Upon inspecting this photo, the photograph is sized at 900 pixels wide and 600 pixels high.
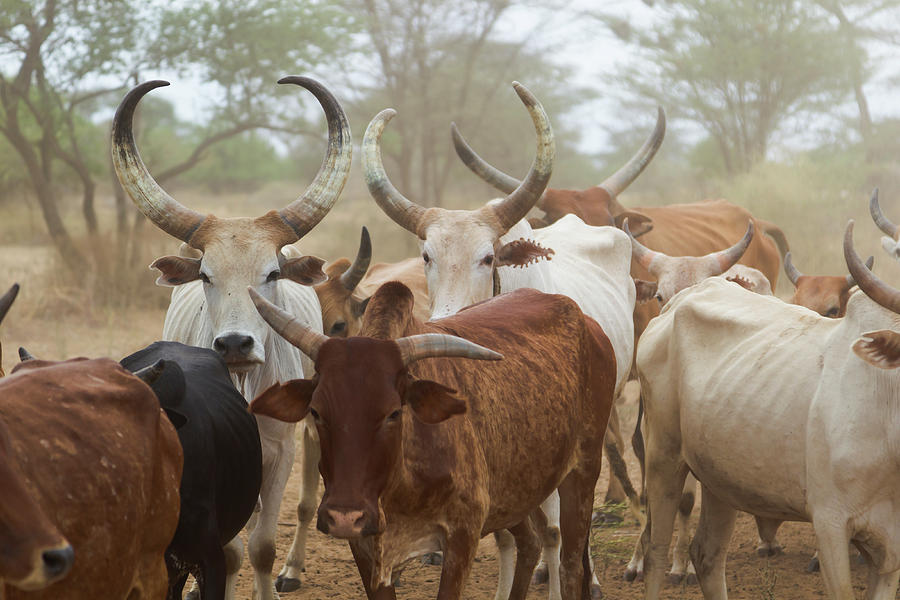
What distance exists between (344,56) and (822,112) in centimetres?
949

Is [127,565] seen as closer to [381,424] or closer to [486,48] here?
[381,424]

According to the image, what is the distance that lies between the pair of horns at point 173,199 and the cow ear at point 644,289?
110 inches

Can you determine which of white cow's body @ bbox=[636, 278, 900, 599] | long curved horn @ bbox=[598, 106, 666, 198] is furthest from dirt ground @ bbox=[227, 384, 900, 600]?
long curved horn @ bbox=[598, 106, 666, 198]

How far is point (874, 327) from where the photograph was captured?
4.46 metres

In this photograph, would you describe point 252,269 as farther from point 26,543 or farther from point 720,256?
point 720,256

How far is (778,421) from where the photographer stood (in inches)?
183

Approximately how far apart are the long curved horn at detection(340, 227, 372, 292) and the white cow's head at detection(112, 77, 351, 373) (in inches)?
25.9

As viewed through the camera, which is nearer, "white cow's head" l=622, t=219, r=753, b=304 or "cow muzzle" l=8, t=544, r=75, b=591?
"cow muzzle" l=8, t=544, r=75, b=591

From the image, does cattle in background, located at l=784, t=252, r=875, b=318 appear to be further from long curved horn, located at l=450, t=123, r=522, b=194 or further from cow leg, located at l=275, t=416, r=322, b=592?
cow leg, located at l=275, t=416, r=322, b=592

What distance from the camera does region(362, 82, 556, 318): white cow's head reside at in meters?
5.64

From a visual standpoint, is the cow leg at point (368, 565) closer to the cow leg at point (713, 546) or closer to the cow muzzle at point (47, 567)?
the cow muzzle at point (47, 567)

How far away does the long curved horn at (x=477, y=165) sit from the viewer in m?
7.16

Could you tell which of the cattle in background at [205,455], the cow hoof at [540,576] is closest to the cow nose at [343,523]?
the cattle in background at [205,455]

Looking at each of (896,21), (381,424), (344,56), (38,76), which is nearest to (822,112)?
(896,21)
